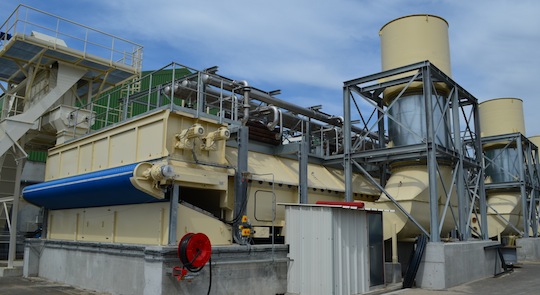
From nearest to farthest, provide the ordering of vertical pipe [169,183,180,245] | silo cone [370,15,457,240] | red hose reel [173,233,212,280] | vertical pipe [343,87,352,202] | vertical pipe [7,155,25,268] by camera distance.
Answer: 1. red hose reel [173,233,212,280]
2. vertical pipe [169,183,180,245]
3. silo cone [370,15,457,240]
4. vertical pipe [343,87,352,202]
5. vertical pipe [7,155,25,268]

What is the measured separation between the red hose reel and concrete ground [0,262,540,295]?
3.64 metres

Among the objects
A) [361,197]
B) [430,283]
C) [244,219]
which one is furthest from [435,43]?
[244,219]

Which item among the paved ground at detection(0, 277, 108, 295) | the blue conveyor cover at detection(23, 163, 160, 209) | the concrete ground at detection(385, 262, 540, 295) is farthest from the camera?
the paved ground at detection(0, 277, 108, 295)

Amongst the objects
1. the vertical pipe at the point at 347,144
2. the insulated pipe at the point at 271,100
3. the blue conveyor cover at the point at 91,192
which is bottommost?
the blue conveyor cover at the point at 91,192

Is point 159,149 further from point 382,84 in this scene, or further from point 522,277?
point 522,277

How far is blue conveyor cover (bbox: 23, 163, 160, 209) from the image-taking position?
10.3 m

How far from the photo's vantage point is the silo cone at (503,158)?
23188 mm

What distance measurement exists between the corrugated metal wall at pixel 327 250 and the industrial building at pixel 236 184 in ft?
0.12

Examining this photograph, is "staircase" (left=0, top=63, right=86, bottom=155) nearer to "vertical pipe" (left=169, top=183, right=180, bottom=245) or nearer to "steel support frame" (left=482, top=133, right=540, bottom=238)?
"vertical pipe" (left=169, top=183, right=180, bottom=245)

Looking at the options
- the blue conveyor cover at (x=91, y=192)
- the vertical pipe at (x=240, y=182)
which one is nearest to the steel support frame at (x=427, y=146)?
the vertical pipe at (x=240, y=182)

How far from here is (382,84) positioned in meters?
15.1

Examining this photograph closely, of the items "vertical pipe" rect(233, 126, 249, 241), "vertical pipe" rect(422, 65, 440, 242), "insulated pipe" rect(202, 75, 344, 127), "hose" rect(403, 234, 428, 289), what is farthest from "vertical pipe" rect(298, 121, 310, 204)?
"vertical pipe" rect(422, 65, 440, 242)

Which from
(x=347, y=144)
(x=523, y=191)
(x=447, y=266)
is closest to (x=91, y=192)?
(x=347, y=144)

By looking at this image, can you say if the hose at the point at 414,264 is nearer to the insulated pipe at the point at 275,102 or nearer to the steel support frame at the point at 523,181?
the insulated pipe at the point at 275,102
